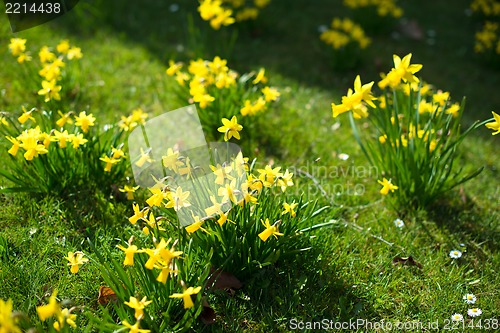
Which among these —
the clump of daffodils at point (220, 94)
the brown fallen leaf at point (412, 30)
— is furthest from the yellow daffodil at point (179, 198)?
the brown fallen leaf at point (412, 30)

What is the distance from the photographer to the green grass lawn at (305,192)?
2150 millimetres

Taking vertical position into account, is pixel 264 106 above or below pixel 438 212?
above

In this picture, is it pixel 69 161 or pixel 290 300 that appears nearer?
pixel 290 300

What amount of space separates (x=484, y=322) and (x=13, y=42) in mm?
3052

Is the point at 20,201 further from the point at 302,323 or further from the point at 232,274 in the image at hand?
the point at 302,323

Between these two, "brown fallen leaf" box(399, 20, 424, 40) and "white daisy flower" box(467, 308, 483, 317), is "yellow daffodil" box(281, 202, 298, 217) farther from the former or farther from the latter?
"brown fallen leaf" box(399, 20, 424, 40)

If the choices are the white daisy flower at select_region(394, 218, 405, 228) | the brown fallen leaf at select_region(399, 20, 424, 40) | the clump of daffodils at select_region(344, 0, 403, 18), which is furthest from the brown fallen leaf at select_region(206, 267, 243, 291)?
the brown fallen leaf at select_region(399, 20, 424, 40)

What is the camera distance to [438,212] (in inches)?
110

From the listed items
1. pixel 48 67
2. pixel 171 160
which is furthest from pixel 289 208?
pixel 48 67

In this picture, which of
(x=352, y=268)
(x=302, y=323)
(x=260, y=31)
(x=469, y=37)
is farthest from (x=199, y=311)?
(x=469, y=37)

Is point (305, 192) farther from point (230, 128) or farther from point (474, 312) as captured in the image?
point (474, 312)

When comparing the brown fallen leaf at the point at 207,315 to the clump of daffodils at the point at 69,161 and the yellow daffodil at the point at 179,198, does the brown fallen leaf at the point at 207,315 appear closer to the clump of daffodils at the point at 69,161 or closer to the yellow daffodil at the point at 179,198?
the yellow daffodil at the point at 179,198

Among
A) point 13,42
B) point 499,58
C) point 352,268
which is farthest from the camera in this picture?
point 499,58

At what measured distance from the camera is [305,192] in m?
2.79
